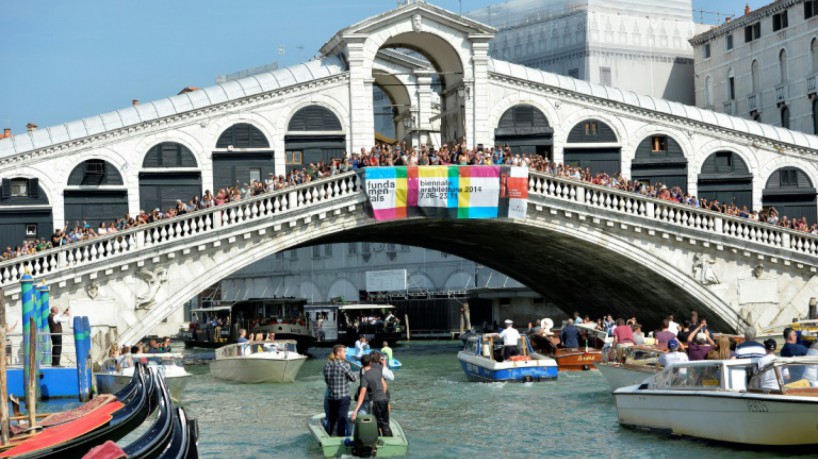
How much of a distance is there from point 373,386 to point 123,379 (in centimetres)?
1074

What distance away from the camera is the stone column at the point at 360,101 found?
37.6 meters

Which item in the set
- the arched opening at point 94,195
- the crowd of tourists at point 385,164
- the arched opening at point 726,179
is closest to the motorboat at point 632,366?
the crowd of tourists at point 385,164

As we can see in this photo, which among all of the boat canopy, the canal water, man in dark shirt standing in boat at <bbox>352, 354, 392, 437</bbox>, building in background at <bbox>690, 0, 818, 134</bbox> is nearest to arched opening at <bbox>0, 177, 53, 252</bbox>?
the canal water

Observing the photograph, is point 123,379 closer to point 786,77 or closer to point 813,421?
point 813,421

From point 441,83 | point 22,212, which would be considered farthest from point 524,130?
point 22,212

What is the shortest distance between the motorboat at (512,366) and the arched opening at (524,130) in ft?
32.0

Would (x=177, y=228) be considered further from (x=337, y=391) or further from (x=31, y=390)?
(x=337, y=391)

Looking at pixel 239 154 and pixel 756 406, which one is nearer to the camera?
pixel 756 406

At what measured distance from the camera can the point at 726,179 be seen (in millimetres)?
40719

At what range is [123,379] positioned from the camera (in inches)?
1076

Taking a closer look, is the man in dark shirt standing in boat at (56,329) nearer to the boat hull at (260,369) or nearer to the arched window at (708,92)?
the boat hull at (260,369)

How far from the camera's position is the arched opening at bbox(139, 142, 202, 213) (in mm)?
36312

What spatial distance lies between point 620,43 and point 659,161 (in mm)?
22444

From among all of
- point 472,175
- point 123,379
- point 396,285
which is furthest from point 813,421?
point 396,285
